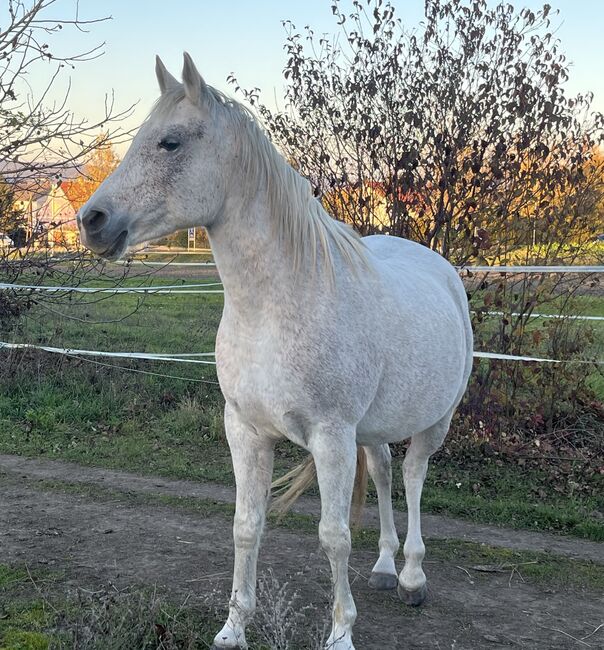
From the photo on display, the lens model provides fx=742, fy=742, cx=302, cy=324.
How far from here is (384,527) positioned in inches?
150

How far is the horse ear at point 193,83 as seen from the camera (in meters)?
2.47

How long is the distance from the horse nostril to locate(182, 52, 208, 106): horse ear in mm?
511

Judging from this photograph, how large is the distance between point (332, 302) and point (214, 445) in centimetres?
358

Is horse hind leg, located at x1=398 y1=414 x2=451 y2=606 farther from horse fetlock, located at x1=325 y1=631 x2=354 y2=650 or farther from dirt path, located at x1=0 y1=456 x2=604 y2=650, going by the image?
horse fetlock, located at x1=325 y1=631 x2=354 y2=650

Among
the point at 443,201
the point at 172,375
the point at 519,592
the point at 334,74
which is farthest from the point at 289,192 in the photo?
the point at 172,375

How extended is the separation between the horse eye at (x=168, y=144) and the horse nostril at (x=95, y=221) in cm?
31

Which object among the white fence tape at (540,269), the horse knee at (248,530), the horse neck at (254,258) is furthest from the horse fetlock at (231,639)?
the white fence tape at (540,269)

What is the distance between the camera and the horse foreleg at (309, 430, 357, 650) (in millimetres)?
2680

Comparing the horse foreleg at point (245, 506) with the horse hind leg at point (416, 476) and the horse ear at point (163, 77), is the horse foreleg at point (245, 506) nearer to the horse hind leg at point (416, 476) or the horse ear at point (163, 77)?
the horse hind leg at point (416, 476)

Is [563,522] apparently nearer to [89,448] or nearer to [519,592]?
[519,592]

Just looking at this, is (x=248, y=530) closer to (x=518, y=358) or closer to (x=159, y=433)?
Answer: (x=518, y=358)

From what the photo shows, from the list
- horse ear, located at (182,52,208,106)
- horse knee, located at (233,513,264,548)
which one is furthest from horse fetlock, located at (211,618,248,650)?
horse ear, located at (182,52,208,106)

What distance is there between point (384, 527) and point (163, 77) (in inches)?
96.1

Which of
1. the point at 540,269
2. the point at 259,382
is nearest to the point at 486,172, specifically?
the point at 540,269
